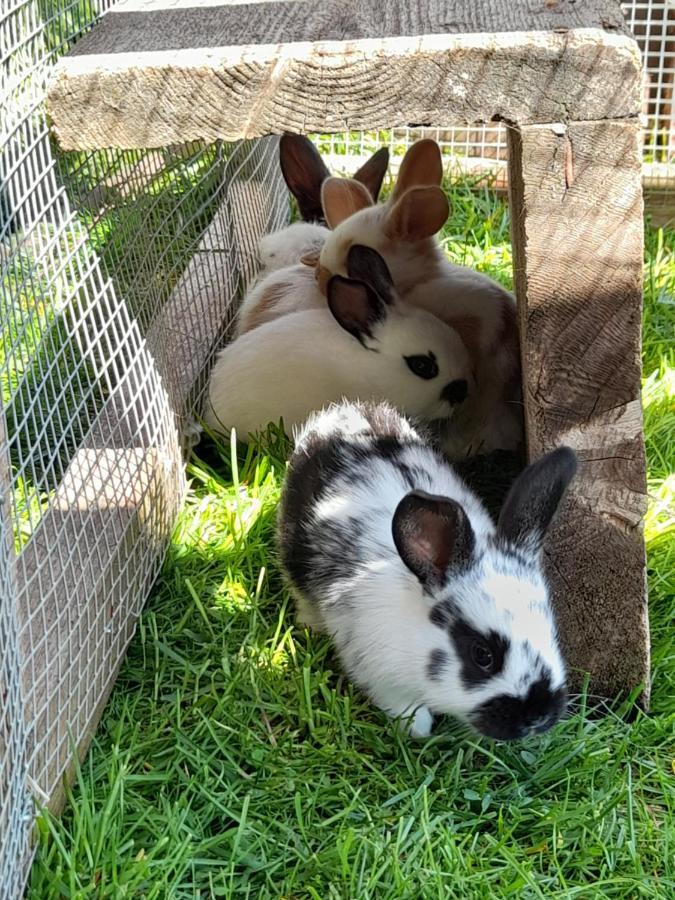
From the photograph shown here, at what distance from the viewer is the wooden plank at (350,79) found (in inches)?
77.1

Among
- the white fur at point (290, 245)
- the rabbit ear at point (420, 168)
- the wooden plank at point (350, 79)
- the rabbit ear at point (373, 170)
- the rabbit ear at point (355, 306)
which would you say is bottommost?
the white fur at point (290, 245)

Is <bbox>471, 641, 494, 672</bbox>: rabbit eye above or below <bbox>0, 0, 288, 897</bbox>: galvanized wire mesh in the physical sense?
below

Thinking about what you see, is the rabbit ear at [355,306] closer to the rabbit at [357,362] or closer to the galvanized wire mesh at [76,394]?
the rabbit at [357,362]

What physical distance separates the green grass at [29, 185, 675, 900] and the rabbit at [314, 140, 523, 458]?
2.13 feet

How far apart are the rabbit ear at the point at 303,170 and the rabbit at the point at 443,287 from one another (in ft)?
1.87

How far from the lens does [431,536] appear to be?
2131 millimetres

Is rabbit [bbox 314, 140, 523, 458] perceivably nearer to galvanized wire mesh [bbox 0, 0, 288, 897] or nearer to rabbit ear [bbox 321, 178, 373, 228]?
rabbit ear [bbox 321, 178, 373, 228]

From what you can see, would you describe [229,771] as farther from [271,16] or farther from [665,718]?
[271,16]

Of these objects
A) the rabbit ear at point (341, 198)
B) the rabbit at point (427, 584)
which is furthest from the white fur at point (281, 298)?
the rabbit at point (427, 584)

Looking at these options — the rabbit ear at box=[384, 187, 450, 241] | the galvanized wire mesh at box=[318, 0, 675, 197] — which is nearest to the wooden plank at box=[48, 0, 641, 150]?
the rabbit ear at box=[384, 187, 450, 241]

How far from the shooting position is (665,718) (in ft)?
7.54

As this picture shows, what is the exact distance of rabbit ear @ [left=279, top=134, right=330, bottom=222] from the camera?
4.11 meters

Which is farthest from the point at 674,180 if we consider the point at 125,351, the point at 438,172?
the point at 125,351

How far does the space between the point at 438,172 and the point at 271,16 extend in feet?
4.21
